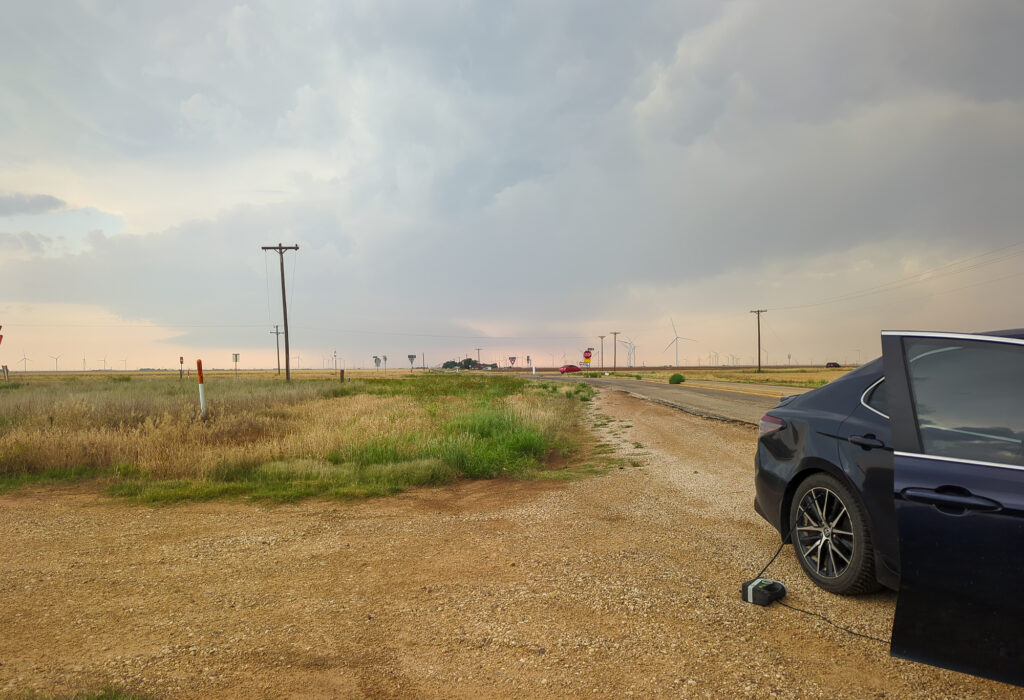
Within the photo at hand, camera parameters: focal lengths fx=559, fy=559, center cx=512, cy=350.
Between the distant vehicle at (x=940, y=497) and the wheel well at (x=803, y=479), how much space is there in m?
0.02

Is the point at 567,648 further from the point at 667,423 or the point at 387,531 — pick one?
the point at 667,423

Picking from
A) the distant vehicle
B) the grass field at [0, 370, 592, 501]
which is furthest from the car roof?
the grass field at [0, 370, 592, 501]

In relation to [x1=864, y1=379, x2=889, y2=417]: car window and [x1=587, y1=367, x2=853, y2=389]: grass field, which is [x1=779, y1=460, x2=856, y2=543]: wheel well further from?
[x1=587, y1=367, x2=853, y2=389]: grass field

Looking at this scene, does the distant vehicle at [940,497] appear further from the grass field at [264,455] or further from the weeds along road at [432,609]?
the grass field at [264,455]

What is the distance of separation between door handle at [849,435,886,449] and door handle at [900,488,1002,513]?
940 millimetres

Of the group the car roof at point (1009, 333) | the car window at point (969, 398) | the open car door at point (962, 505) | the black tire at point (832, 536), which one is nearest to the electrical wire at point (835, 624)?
the black tire at point (832, 536)

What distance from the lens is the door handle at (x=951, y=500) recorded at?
2586mm

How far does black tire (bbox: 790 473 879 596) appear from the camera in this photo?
377cm

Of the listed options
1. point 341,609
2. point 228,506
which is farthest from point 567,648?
point 228,506

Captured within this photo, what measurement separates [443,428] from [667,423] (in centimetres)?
650

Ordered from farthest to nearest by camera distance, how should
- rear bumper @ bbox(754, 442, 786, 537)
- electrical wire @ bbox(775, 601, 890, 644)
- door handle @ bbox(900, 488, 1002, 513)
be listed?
rear bumper @ bbox(754, 442, 786, 537) < electrical wire @ bbox(775, 601, 890, 644) < door handle @ bbox(900, 488, 1002, 513)

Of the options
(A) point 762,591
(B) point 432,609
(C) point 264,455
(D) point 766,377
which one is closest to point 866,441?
(A) point 762,591

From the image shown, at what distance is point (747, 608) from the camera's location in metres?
3.89

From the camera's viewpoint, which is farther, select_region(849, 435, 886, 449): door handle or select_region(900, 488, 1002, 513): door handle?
select_region(849, 435, 886, 449): door handle
